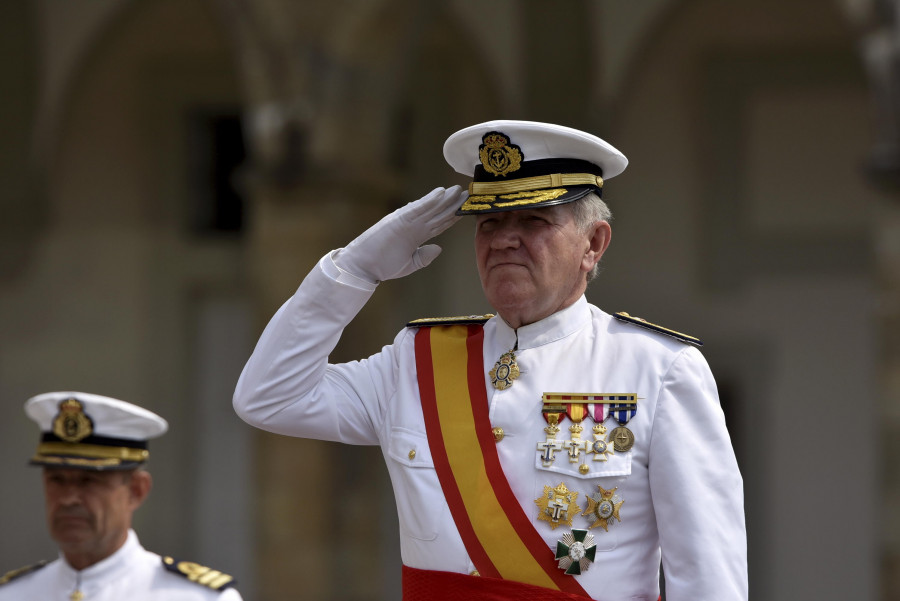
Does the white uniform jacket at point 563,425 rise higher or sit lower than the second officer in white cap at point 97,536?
higher

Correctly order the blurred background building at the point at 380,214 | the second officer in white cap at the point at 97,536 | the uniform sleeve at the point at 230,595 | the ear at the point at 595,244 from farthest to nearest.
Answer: the blurred background building at the point at 380,214 → the second officer in white cap at the point at 97,536 → the uniform sleeve at the point at 230,595 → the ear at the point at 595,244

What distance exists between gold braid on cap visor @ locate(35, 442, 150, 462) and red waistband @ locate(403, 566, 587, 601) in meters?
1.78

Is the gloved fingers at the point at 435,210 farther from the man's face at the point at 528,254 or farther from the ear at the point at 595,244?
the ear at the point at 595,244

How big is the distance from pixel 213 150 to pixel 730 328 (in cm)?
377

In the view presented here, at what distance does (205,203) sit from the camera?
422 inches

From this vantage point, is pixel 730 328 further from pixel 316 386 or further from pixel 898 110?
pixel 316 386

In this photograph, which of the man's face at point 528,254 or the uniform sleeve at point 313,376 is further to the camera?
the uniform sleeve at point 313,376

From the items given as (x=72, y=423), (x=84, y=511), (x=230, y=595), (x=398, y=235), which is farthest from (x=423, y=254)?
(x=72, y=423)

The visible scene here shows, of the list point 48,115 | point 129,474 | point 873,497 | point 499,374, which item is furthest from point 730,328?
point 499,374

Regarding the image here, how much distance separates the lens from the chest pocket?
9.10 ft

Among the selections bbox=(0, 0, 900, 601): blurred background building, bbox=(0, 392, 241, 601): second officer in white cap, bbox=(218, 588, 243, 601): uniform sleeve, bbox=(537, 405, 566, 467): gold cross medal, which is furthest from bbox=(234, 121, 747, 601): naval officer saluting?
bbox=(0, 0, 900, 601): blurred background building

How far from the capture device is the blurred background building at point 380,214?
8055 mm

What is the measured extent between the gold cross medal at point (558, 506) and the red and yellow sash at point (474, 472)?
0.03 meters

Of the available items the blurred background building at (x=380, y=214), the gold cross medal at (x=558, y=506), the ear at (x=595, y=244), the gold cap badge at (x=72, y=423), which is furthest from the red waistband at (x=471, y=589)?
the blurred background building at (x=380, y=214)
